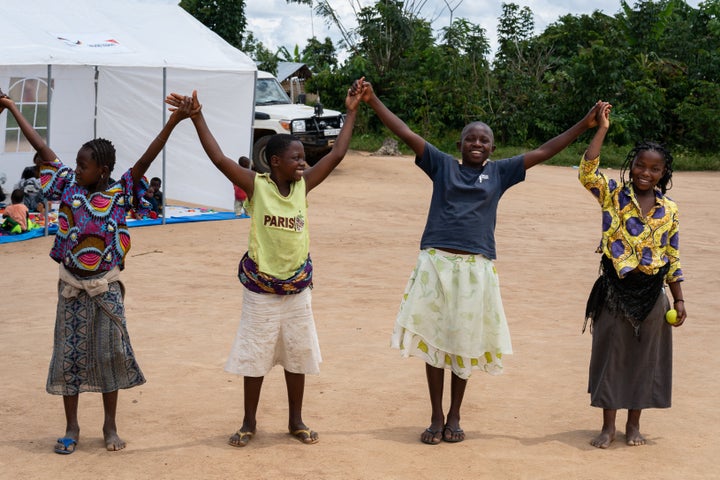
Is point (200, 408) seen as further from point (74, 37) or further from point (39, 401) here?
point (74, 37)

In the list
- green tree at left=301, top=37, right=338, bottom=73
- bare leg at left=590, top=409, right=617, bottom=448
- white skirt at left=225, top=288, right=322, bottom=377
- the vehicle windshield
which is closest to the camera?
white skirt at left=225, top=288, right=322, bottom=377

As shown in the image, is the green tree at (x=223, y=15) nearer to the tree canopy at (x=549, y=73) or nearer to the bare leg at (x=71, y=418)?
the tree canopy at (x=549, y=73)

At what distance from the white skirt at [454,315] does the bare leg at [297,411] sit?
51 cm

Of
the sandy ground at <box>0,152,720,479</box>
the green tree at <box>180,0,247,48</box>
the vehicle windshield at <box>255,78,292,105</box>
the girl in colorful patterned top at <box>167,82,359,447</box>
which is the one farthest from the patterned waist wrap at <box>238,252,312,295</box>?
the green tree at <box>180,0,247,48</box>

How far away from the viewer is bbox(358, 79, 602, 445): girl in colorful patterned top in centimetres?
436

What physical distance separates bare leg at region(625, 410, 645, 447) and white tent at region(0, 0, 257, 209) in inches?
333

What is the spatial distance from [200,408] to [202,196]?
29.6 ft

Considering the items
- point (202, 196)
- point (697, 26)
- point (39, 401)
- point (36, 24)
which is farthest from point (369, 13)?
point (39, 401)

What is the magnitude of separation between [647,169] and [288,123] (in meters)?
12.9

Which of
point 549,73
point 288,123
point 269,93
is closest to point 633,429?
point 288,123

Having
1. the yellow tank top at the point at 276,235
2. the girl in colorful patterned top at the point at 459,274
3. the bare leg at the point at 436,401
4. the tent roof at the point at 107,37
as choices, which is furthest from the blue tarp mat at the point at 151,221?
the bare leg at the point at 436,401

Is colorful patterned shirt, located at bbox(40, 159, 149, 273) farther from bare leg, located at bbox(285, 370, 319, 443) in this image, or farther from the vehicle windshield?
the vehicle windshield

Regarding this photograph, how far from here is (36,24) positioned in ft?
37.7

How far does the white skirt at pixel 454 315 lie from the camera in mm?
4352
